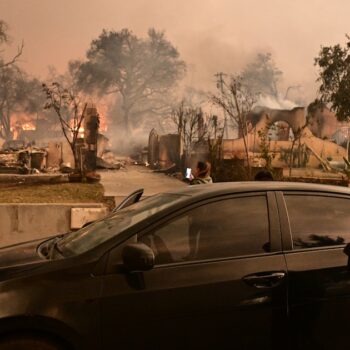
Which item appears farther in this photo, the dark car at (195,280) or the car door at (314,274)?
the car door at (314,274)

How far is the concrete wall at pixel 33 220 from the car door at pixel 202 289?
5253 mm

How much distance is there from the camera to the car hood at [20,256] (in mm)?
3073

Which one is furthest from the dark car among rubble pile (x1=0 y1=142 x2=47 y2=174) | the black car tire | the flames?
the flames

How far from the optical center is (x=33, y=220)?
823 cm

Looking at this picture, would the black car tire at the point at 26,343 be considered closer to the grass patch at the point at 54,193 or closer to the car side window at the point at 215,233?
the car side window at the point at 215,233

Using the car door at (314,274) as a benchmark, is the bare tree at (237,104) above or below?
above

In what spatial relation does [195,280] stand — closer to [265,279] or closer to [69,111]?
[265,279]

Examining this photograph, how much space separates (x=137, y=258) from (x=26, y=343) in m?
0.74

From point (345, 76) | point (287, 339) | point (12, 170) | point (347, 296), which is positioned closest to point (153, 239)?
point (287, 339)

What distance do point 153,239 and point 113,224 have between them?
50 centimetres

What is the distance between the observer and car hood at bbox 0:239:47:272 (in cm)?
307

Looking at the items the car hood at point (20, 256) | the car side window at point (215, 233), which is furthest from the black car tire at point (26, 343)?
the car side window at point (215, 233)

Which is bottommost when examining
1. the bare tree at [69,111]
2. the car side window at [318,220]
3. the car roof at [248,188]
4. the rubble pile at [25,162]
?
the rubble pile at [25,162]

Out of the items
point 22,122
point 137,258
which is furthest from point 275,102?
point 137,258
